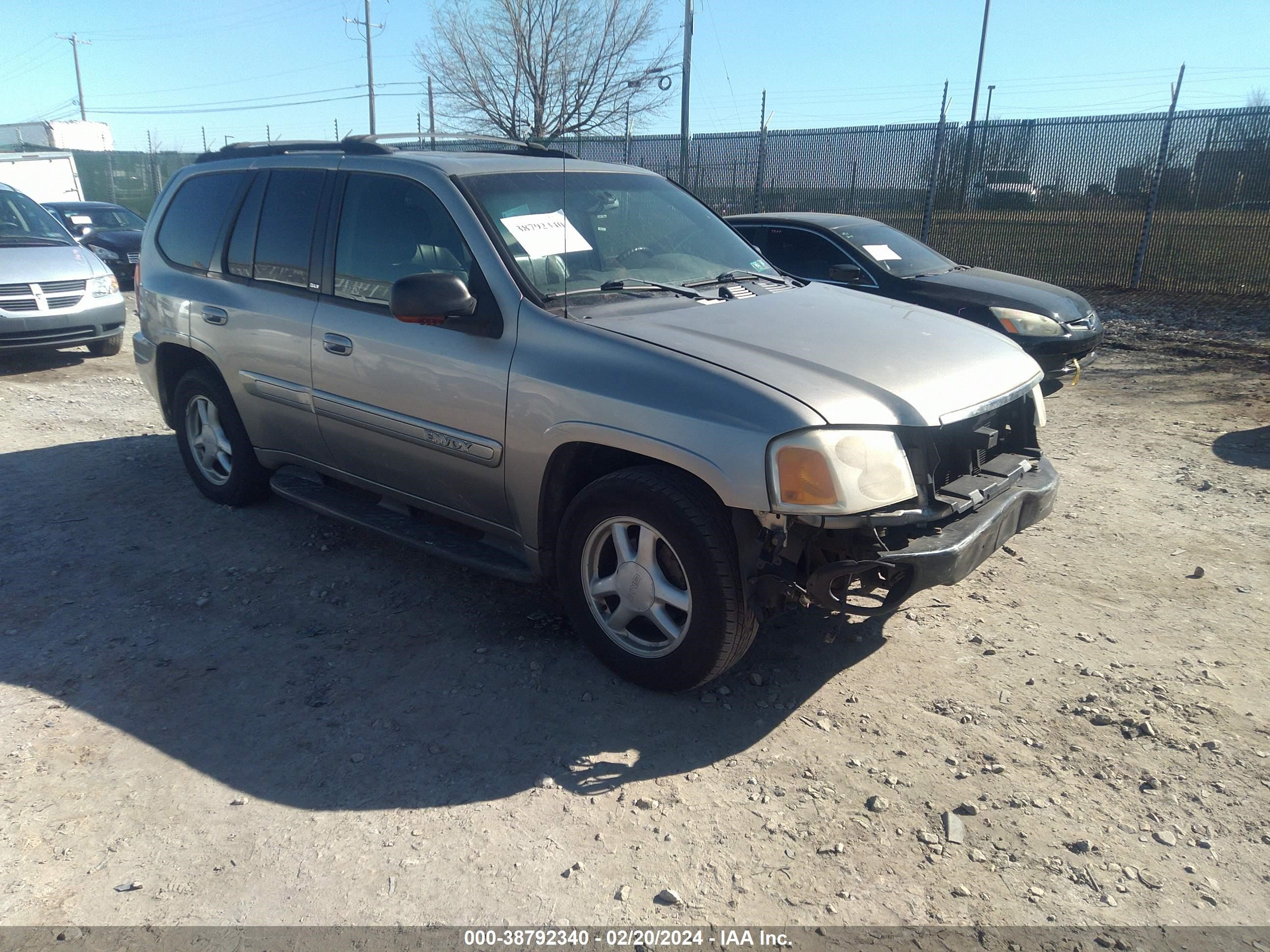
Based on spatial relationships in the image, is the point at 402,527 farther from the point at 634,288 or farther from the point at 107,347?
the point at 107,347

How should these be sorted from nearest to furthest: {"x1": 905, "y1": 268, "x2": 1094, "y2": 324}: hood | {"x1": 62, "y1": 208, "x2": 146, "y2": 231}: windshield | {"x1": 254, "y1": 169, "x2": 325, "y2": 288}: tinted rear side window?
{"x1": 254, "y1": 169, "x2": 325, "y2": 288}: tinted rear side window
{"x1": 905, "y1": 268, "x2": 1094, "y2": 324}: hood
{"x1": 62, "y1": 208, "x2": 146, "y2": 231}: windshield

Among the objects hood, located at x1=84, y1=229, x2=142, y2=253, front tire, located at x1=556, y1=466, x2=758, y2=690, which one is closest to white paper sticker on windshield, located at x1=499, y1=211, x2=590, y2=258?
front tire, located at x1=556, y1=466, x2=758, y2=690

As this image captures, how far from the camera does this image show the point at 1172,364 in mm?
9219

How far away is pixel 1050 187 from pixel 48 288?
13.2 meters

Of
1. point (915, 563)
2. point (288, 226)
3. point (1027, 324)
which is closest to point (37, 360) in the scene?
point (288, 226)

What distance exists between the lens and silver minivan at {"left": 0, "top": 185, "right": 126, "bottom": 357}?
8906 millimetres

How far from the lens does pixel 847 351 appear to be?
3.38 meters

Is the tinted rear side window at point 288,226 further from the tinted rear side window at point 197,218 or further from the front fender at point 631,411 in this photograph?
the front fender at point 631,411

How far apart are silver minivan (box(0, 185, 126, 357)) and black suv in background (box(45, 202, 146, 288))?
5357 millimetres

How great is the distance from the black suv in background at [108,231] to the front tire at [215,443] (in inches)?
445

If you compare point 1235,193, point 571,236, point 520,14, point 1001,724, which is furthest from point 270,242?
point 520,14

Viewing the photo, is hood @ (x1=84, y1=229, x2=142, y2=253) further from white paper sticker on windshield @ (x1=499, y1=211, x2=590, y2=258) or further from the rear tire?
white paper sticker on windshield @ (x1=499, y1=211, x2=590, y2=258)

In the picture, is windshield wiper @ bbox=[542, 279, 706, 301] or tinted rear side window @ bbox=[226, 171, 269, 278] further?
tinted rear side window @ bbox=[226, 171, 269, 278]

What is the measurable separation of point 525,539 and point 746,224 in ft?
17.6
